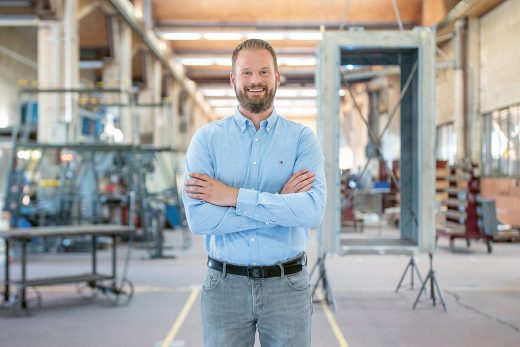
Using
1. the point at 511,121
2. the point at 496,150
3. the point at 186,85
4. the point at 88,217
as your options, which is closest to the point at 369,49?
the point at 88,217

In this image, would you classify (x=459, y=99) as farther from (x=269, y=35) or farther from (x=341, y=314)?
(x=341, y=314)

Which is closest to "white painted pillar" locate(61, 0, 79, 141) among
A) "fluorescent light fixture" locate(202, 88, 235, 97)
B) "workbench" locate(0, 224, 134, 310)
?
"workbench" locate(0, 224, 134, 310)

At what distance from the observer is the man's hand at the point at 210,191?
2.57 m

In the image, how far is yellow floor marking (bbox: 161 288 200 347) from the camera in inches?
245

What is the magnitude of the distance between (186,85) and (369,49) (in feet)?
95.1

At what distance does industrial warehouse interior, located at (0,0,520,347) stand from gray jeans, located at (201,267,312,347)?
45 mm

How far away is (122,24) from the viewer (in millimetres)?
22141

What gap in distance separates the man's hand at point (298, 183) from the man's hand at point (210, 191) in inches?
8.6

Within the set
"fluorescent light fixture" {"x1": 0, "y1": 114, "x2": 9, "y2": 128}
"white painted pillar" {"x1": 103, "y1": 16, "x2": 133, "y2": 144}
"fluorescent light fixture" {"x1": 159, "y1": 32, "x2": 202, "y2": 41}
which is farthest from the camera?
"fluorescent light fixture" {"x1": 159, "y1": 32, "x2": 202, "y2": 41}

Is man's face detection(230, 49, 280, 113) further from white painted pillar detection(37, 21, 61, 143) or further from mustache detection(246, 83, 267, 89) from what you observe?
white painted pillar detection(37, 21, 61, 143)

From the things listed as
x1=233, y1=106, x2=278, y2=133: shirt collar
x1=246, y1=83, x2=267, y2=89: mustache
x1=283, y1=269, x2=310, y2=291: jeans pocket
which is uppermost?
x1=246, y1=83, x2=267, y2=89: mustache

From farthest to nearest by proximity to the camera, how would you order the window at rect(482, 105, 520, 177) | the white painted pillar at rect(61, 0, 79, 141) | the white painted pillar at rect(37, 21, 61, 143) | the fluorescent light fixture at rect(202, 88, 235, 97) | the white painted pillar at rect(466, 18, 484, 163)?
the fluorescent light fixture at rect(202, 88, 235, 97), the white painted pillar at rect(466, 18, 484, 163), the window at rect(482, 105, 520, 177), the white painted pillar at rect(61, 0, 79, 141), the white painted pillar at rect(37, 21, 61, 143)

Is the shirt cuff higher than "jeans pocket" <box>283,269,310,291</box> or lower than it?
higher

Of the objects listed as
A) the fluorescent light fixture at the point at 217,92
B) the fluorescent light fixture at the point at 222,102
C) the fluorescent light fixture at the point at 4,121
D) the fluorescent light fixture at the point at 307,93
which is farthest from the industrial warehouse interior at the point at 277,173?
the fluorescent light fixture at the point at 222,102
